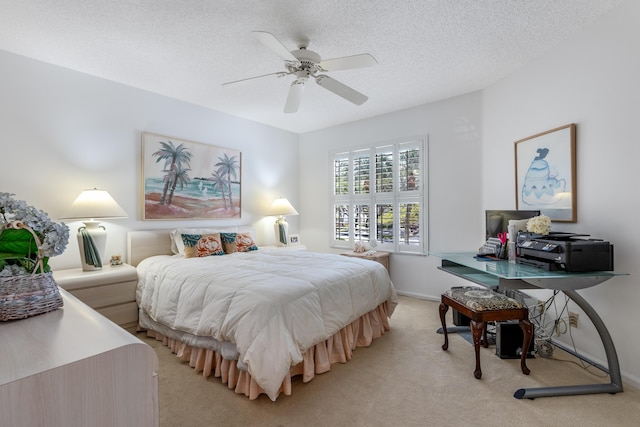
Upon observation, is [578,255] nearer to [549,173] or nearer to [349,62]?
[549,173]

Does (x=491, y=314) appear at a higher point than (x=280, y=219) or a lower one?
lower

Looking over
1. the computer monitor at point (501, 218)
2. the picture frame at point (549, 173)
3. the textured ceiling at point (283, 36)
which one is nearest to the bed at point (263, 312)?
the computer monitor at point (501, 218)

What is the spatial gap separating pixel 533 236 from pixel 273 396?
225 centimetres

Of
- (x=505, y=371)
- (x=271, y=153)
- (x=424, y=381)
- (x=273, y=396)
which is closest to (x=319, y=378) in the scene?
(x=273, y=396)

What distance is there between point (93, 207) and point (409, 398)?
328cm

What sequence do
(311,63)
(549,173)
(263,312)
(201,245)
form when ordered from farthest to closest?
1. (201,245)
2. (549,173)
3. (311,63)
4. (263,312)

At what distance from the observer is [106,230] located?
11.1 feet

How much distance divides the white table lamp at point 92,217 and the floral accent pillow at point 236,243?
1.18 metres

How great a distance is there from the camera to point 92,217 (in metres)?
2.97

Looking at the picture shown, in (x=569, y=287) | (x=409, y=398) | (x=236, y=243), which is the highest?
(x=236, y=243)

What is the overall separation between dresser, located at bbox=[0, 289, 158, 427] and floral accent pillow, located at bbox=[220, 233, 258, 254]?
3002 mm

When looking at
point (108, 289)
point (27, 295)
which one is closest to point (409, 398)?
point (27, 295)

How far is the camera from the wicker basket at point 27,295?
94cm

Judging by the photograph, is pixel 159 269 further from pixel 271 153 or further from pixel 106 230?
pixel 271 153
